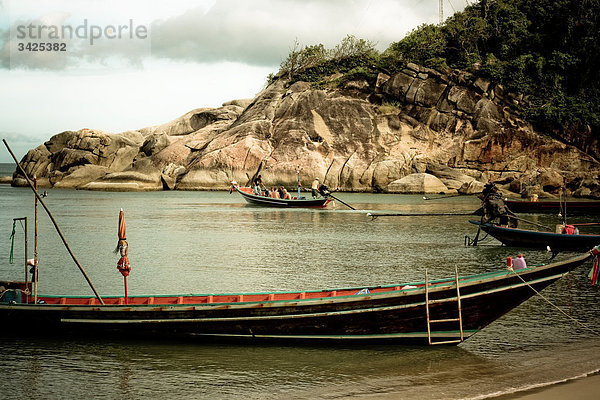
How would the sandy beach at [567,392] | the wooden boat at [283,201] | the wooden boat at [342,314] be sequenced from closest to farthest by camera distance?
1. the sandy beach at [567,392]
2. the wooden boat at [342,314]
3. the wooden boat at [283,201]

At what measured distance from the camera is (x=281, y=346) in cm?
1241

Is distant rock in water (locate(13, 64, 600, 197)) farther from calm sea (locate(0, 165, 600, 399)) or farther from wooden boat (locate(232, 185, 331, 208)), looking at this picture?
calm sea (locate(0, 165, 600, 399))

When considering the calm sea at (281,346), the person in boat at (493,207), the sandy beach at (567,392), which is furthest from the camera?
the person in boat at (493,207)

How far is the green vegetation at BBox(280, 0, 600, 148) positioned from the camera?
71.9 m

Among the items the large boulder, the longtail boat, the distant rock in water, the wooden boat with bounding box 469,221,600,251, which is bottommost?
the longtail boat

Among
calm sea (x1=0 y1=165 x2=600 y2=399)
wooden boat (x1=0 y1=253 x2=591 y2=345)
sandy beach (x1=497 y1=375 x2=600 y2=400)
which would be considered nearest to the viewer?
sandy beach (x1=497 y1=375 x2=600 y2=400)

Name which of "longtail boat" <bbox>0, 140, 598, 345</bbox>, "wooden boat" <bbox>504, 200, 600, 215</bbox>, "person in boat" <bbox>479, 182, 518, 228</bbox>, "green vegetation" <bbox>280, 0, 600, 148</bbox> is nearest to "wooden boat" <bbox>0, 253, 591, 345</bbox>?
"longtail boat" <bbox>0, 140, 598, 345</bbox>

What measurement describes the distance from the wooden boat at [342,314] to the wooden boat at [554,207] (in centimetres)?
3238

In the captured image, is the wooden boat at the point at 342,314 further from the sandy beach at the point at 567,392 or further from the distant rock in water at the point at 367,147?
the distant rock in water at the point at 367,147

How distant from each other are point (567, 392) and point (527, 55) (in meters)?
70.8

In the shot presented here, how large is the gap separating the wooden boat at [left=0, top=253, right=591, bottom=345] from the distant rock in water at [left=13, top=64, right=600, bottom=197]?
53531 mm

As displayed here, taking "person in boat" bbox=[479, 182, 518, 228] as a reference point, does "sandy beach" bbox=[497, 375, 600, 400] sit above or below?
below

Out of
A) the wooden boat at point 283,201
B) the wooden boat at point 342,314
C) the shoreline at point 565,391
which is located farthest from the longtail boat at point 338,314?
the wooden boat at point 283,201

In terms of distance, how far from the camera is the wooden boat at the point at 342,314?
11695 millimetres
